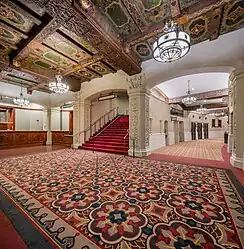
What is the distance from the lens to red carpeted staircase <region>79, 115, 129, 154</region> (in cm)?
691

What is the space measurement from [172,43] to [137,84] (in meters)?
3.14

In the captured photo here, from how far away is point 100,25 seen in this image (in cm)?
334

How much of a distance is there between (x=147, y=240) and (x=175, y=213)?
670 mm

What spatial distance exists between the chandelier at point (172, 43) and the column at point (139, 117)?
2640 mm

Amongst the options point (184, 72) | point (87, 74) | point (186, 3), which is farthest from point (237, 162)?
point (87, 74)

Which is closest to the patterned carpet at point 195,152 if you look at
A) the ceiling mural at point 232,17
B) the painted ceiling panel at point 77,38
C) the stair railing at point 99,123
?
the stair railing at point 99,123

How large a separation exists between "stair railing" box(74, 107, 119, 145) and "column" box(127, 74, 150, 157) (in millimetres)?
3743

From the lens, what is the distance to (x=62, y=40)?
4375mm

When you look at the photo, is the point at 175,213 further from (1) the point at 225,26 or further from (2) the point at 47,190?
(1) the point at 225,26

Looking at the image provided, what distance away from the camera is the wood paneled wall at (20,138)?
28.5ft

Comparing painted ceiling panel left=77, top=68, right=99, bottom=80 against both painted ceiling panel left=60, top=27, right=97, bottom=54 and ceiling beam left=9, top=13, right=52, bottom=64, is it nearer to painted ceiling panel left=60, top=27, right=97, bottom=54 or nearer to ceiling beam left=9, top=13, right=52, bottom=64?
painted ceiling panel left=60, top=27, right=97, bottom=54

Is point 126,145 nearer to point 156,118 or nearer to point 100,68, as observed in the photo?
point 156,118

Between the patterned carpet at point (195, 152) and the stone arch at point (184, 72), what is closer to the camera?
the stone arch at point (184, 72)

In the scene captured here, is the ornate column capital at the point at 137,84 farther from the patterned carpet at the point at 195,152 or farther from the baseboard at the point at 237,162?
the baseboard at the point at 237,162
